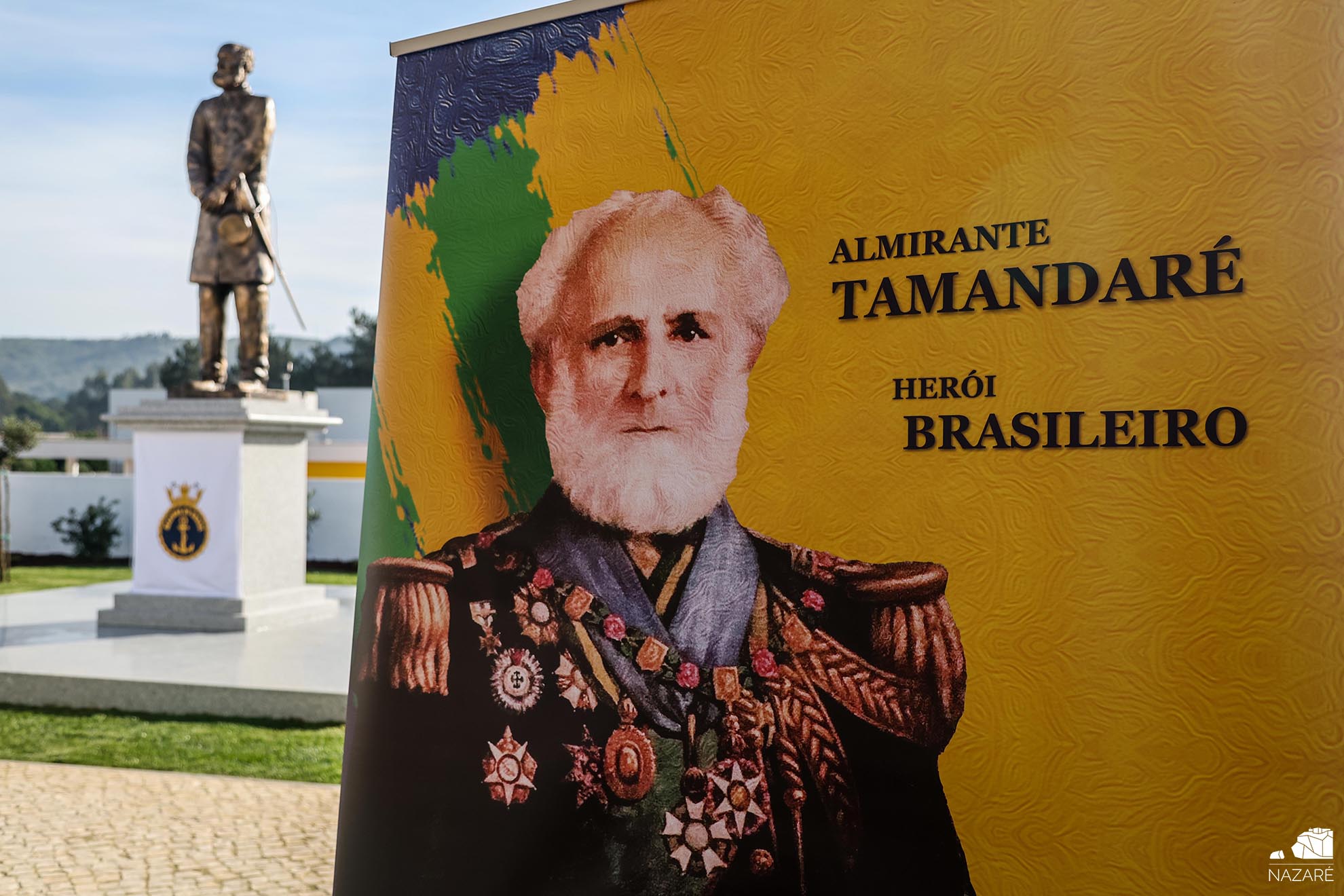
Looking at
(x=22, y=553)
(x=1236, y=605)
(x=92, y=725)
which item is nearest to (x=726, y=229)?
(x=1236, y=605)

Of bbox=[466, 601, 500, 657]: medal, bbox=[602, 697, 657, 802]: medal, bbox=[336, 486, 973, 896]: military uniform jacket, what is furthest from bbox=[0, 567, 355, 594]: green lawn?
bbox=[602, 697, 657, 802]: medal

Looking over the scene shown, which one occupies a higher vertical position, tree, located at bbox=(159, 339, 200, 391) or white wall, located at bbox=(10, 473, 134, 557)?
tree, located at bbox=(159, 339, 200, 391)

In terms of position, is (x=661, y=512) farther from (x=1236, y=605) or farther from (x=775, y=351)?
(x=1236, y=605)

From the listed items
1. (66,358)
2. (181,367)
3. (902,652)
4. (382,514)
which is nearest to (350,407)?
(181,367)

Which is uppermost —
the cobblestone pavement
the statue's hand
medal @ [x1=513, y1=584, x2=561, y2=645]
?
the statue's hand

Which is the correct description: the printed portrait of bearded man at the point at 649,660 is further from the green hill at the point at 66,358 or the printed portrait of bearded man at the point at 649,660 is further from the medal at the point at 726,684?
the green hill at the point at 66,358

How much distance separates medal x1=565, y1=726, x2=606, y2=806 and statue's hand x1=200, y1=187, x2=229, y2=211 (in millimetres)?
7794

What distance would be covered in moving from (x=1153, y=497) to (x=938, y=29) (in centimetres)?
112

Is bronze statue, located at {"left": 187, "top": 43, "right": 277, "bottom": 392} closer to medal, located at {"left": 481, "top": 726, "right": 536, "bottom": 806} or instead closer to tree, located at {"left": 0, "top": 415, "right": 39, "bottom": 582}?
medal, located at {"left": 481, "top": 726, "right": 536, "bottom": 806}

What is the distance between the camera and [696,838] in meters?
2.52

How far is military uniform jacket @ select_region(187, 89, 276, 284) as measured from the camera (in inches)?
359

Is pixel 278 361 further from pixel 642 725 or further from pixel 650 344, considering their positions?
pixel 642 725

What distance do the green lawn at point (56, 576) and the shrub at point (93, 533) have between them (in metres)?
0.90

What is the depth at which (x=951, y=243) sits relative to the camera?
2.35 metres
